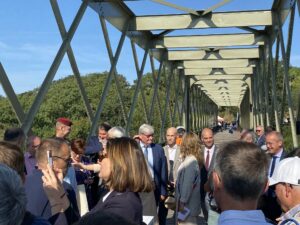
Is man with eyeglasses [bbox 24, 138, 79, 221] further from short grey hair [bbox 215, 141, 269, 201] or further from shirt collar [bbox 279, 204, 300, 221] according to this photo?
shirt collar [bbox 279, 204, 300, 221]

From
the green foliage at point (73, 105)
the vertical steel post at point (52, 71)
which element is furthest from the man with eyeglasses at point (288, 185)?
the green foliage at point (73, 105)

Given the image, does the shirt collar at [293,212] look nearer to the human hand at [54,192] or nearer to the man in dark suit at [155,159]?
the human hand at [54,192]

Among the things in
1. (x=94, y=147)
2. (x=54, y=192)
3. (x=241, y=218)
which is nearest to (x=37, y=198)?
(x=54, y=192)

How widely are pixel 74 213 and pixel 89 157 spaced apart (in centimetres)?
338

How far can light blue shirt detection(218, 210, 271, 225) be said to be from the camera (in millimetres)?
1926

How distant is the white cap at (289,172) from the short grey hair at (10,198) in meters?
1.54

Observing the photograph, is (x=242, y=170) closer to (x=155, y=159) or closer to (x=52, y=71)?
(x=155, y=159)

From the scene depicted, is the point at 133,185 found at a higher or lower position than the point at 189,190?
higher

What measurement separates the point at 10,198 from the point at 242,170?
1.02 m

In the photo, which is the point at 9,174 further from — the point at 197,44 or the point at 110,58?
the point at 197,44

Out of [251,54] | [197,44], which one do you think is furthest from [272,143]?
[251,54]

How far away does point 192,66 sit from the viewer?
19.9 m

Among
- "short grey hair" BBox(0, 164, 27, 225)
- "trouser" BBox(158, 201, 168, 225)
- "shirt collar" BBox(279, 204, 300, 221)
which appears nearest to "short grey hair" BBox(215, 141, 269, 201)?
"shirt collar" BBox(279, 204, 300, 221)

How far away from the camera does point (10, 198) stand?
63.2 inches
